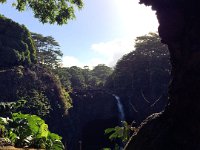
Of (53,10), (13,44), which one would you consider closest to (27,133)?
(53,10)

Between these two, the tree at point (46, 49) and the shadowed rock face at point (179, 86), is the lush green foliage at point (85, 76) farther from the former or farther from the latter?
Answer: the shadowed rock face at point (179, 86)

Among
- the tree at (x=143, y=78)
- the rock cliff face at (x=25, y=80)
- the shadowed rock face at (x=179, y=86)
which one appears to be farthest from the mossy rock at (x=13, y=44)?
the shadowed rock face at (x=179, y=86)

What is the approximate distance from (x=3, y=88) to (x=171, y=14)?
34.0 meters

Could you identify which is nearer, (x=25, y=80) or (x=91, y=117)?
(x=25, y=80)

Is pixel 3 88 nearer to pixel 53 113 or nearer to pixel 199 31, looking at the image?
pixel 53 113

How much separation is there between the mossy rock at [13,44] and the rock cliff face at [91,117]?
28.4 feet

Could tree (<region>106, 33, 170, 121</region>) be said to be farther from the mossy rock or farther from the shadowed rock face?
the shadowed rock face

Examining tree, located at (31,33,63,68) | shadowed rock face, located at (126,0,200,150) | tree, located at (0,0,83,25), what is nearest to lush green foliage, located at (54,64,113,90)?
tree, located at (31,33,63,68)

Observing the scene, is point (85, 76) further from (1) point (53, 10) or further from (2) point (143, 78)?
(1) point (53, 10)

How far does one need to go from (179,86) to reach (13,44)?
3870cm

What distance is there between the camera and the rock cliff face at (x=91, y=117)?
47125 mm

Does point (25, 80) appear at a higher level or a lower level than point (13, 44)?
lower

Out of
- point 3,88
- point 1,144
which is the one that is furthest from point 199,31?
point 3,88

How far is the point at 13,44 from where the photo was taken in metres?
43.7
